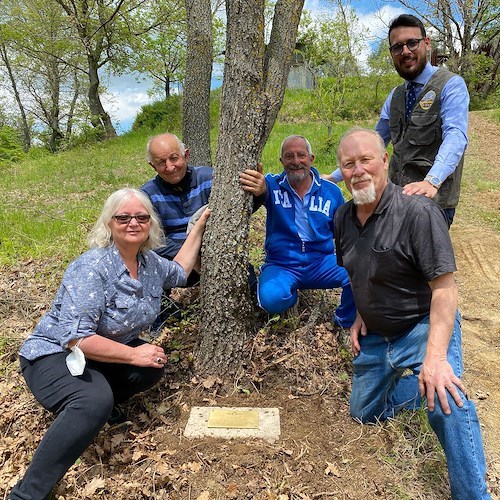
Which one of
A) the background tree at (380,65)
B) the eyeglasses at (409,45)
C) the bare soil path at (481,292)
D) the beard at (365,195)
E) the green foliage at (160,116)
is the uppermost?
the background tree at (380,65)

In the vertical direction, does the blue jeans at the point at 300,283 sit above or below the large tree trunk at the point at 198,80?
below

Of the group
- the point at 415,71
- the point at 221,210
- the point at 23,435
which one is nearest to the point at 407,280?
the point at 221,210

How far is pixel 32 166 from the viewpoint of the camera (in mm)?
13547

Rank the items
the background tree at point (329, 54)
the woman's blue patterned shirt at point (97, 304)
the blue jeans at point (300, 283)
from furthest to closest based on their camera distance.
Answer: the background tree at point (329, 54)
the blue jeans at point (300, 283)
the woman's blue patterned shirt at point (97, 304)

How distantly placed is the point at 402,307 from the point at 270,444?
117 centimetres

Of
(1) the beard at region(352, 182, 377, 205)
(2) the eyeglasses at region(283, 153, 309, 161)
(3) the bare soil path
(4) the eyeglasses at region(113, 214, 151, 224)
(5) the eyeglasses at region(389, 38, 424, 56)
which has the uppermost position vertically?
(5) the eyeglasses at region(389, 38, 424, 56)

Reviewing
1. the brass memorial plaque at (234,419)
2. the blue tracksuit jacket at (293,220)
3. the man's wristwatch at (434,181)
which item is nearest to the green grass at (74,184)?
the blue tracksuit jacket at (293,220)

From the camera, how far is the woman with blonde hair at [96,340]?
2.29 metres

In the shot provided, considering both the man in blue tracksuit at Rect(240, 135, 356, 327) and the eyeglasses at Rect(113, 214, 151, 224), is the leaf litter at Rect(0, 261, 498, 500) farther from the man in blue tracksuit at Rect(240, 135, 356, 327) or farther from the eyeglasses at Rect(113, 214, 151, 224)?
the eyeglasses at Rect(113, 214, 151, 224)

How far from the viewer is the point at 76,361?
2479 mm

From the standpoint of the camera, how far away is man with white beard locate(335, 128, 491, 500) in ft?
6.87

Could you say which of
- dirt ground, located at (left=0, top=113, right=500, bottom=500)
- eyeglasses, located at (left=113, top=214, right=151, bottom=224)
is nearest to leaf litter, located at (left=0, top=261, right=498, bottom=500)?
dirt ground, located at (left=0, top=113, right=500, bottom=500)

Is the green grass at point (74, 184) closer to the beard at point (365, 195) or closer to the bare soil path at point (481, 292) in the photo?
the bare soil path at point (481, 292)

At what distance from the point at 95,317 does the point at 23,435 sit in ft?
3.35
